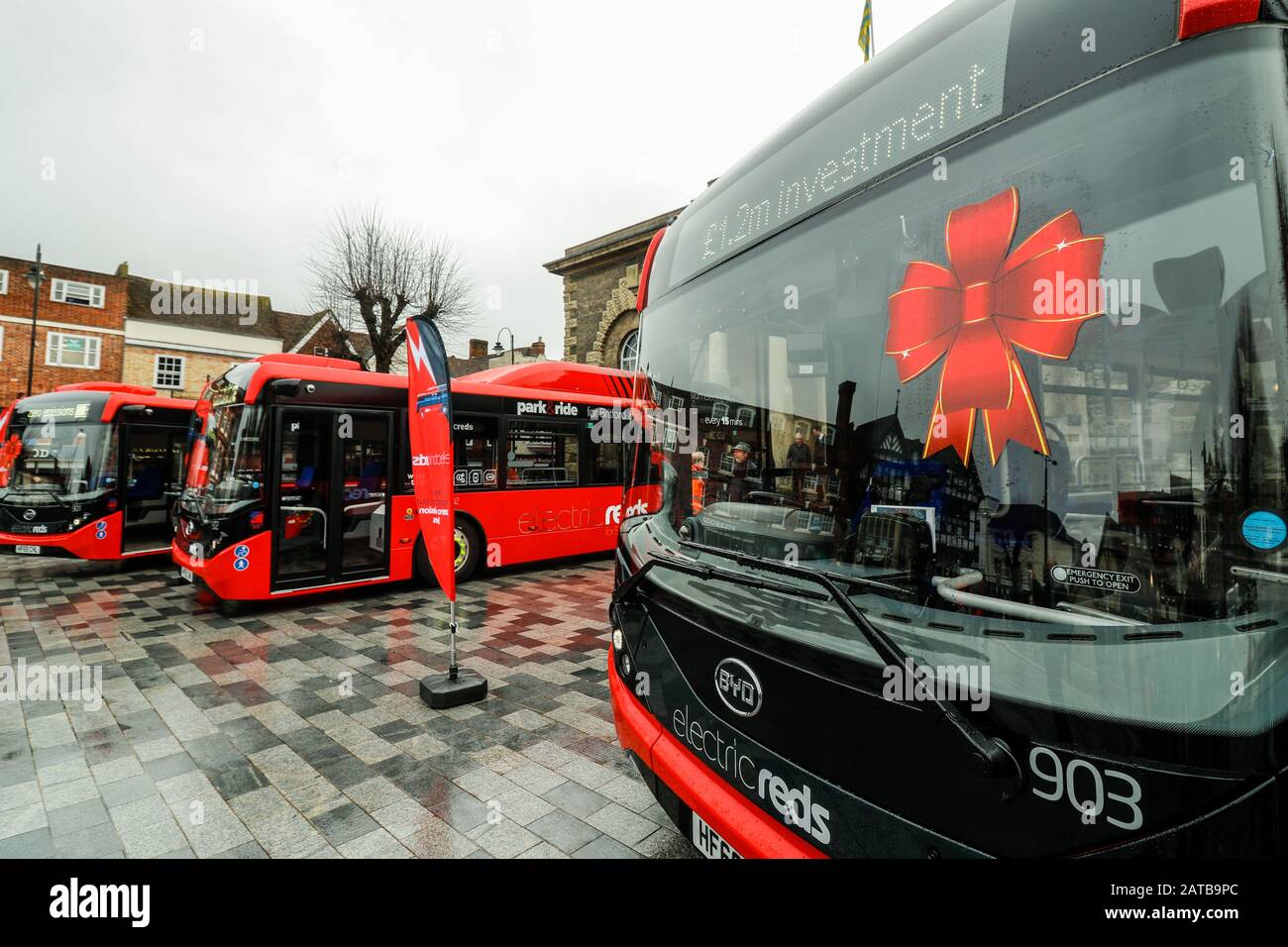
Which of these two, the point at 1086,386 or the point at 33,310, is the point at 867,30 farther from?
the point at 33,310

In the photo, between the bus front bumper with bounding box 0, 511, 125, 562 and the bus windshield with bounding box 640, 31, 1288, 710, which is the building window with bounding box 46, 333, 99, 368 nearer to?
the bus front bumper with bounding box 0, 511, 125, 562

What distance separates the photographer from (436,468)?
500cm

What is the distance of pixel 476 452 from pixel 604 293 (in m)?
16.7

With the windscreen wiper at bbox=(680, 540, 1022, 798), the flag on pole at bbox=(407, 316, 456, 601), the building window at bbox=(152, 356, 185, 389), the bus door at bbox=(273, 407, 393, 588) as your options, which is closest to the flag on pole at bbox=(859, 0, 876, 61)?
the flag on pole at bbox=(407, 316, 456, 601)

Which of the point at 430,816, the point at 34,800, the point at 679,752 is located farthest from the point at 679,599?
the point at 34,800

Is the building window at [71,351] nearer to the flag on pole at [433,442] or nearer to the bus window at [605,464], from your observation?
the bus window at [605,464]

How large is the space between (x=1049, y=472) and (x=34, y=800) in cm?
527

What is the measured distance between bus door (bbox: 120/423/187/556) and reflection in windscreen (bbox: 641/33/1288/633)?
42.6ft

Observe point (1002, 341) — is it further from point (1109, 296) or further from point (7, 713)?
point (7, 713)

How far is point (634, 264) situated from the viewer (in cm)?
2314

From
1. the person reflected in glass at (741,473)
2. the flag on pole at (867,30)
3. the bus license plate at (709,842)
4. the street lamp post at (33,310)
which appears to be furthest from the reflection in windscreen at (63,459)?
the street lamp post at (33,310)

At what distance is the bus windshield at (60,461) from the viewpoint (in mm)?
10062

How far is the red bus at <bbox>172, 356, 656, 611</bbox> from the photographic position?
24.2 feet

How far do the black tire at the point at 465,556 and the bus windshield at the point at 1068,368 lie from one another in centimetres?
769
